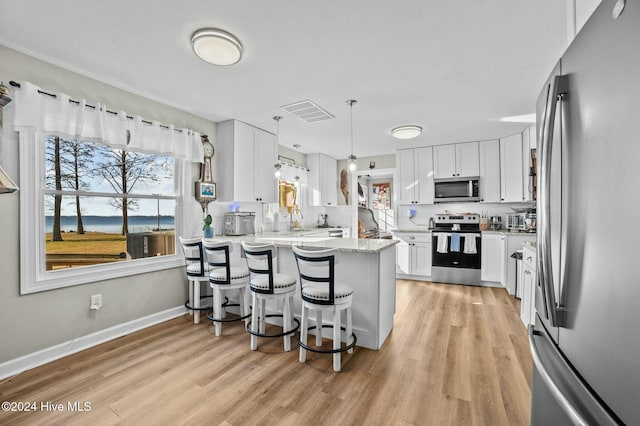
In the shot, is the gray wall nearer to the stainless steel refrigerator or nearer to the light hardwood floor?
the light hardwood floor

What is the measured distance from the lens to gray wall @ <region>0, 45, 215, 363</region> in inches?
87.0

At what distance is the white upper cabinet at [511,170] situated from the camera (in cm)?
459

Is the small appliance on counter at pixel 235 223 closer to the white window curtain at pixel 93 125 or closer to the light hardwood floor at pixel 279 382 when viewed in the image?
the white window curtain at pixel 93 125

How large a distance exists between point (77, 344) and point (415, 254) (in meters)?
4.74

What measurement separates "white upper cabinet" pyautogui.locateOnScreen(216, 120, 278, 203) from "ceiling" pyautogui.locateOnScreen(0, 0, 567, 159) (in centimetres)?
41

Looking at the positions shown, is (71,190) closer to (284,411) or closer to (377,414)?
(284,411)

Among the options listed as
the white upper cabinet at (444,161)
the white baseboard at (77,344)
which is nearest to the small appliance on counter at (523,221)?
the white upper cabinet at (444,161)

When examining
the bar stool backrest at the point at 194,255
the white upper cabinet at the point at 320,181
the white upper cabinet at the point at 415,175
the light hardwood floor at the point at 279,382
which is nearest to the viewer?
the light hardwood floor at the point at 279,382

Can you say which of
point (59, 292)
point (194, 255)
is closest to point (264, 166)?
point (194, 255)

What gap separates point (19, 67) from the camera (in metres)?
2.27

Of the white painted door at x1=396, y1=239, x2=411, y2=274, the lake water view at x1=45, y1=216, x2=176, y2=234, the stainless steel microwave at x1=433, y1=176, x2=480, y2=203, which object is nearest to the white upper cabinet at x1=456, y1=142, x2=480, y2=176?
the stainless steel microwave at x1=433, y1=176, x2=480, y2=203

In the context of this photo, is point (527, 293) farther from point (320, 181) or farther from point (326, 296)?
point (320, 181)

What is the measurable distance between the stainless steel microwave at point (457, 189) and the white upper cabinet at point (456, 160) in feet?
0.29

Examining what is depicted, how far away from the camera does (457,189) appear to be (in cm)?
522
